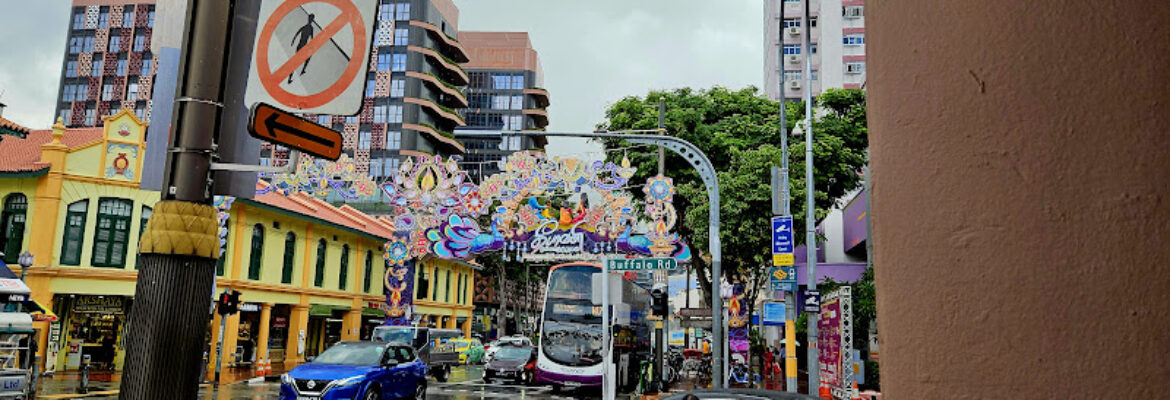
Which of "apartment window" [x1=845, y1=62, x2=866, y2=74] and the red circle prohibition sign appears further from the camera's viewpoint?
"apartment window" [x1=845, y1=62, x2=866, y2=74]

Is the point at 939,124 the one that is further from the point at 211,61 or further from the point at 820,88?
the point at 820,88

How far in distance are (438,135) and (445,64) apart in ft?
21.0

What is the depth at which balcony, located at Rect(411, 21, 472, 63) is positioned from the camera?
233 feet

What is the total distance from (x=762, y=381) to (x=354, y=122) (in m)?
50.1

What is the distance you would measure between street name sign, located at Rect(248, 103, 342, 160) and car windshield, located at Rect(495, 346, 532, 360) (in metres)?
26.5

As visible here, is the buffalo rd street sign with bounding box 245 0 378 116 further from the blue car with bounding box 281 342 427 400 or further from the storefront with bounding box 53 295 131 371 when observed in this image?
the storefront with bounding box 53 295 131 371

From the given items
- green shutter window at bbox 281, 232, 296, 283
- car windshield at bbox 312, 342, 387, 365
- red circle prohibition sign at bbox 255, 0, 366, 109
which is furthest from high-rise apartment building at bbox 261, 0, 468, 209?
red circle prohibition sign at bbox 255, 0, 366, 109

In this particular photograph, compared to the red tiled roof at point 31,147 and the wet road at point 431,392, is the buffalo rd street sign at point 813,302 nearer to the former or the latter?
the wet road at point 431,392

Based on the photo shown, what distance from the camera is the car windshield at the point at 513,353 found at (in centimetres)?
2975

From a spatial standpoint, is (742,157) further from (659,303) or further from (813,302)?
(813,302)

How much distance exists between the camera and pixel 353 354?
17.2 meters

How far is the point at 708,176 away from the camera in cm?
1809

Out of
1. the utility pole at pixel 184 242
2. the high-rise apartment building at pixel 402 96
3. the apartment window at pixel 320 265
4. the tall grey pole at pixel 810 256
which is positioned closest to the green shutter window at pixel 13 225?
the apartment window at pixel 320 265

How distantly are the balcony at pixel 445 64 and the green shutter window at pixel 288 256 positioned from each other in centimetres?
3744
